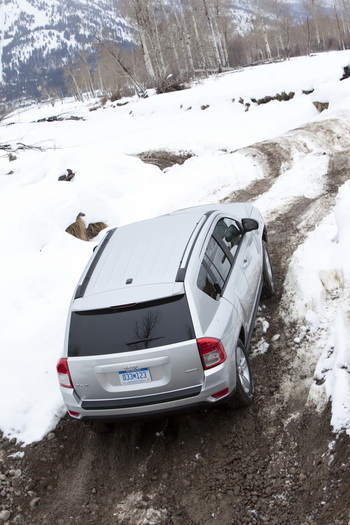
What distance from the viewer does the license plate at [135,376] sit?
14.1 ft

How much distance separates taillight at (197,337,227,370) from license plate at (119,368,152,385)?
1.73 feet

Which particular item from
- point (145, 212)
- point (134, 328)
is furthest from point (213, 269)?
point (145, 212)

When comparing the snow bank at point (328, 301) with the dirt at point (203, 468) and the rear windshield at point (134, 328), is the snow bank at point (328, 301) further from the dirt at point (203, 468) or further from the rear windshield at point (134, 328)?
the rear windshield at point (134, 328)

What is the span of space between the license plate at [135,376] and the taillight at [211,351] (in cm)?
53

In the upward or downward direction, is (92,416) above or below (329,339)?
above

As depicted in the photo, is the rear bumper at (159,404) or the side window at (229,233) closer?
the rear bumper at (159,404)

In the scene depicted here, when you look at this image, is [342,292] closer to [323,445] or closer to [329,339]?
[329,339]

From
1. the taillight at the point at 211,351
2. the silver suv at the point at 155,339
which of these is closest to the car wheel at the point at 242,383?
the silver suv at the point at 155,339

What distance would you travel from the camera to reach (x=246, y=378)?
5.11m

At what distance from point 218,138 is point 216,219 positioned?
14586mm

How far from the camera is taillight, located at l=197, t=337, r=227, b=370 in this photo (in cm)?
429

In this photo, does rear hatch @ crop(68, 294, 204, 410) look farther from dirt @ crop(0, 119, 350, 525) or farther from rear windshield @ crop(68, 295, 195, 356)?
dirt @ crop(0, 119, 350, 525)

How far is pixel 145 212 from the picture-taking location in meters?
12.4

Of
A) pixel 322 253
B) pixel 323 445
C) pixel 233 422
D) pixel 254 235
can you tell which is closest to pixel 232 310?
pixel 233 422
